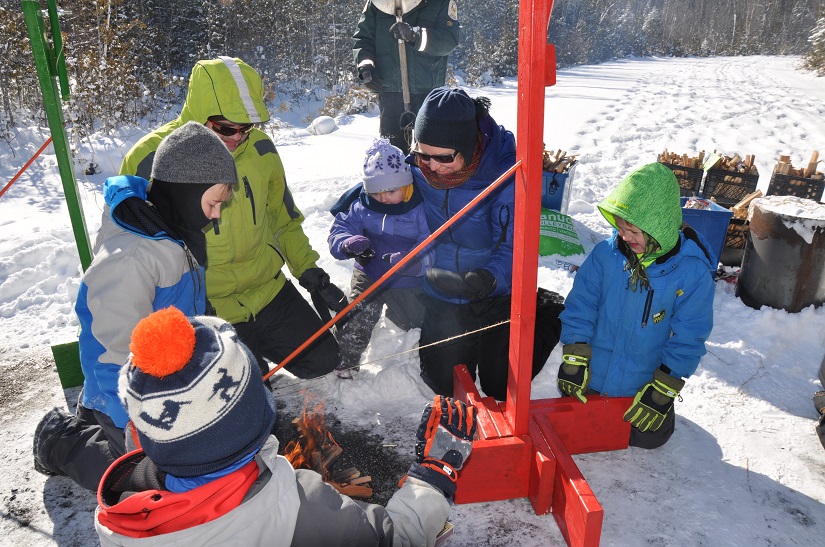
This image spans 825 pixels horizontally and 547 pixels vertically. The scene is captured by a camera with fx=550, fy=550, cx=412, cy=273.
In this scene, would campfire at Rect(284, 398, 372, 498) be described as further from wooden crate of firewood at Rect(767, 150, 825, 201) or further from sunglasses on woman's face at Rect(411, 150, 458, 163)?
wooden crate of firewood at Rect(767, 150, 825, 201)

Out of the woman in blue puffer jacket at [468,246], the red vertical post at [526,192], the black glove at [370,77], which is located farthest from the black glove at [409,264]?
the black glove at [370,77]

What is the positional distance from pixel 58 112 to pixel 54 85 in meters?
0.14

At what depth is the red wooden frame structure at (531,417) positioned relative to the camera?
1.79m

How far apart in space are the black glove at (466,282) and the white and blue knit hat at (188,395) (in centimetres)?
170

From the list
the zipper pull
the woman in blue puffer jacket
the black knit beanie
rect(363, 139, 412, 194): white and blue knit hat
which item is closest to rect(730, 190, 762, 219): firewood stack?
the woman in blue puffer jacket

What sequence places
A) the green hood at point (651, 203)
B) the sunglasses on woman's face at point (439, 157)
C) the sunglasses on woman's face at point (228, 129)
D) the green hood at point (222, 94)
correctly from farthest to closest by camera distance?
the sunglasses on woman's face at point (439, 157), the sunglasses on woman's face at point (228, 129), the green hood at point (222, 94), the green hood at point (651, 203)

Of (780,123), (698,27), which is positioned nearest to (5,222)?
(780,123)

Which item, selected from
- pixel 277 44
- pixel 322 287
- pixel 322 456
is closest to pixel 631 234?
pixel 322 456

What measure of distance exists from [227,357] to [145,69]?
15972 mm

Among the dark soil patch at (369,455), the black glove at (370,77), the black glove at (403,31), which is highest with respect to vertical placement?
the black glove at (403,31)

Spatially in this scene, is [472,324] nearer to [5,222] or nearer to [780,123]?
[5,222]

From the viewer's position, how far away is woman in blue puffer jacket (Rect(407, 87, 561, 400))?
109 inches

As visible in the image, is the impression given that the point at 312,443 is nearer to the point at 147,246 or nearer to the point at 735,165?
the point at 147,246

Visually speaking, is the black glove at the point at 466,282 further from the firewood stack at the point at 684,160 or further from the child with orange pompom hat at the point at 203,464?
the firewood stack at the point at 684,160
